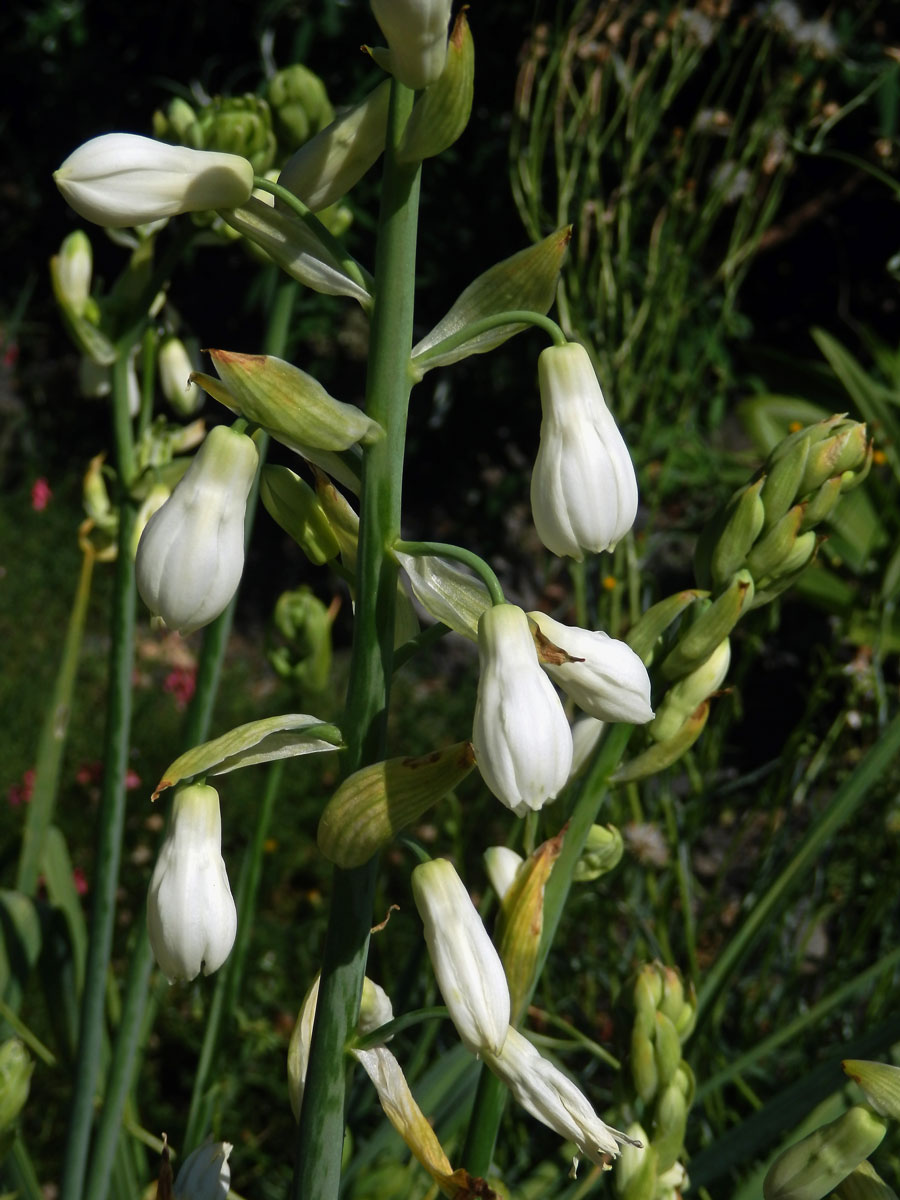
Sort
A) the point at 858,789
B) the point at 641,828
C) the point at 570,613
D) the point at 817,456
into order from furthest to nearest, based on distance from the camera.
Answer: the point at 570,613, the point at 641,828, the point at 858,789, the point at 817,456

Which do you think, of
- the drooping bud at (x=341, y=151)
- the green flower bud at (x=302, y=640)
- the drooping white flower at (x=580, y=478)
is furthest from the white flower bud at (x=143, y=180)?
the green flower bud at (x=302, y=640)

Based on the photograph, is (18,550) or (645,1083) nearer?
(645,1083)

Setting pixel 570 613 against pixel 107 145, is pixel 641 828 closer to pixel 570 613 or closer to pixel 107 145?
pixel 107 145

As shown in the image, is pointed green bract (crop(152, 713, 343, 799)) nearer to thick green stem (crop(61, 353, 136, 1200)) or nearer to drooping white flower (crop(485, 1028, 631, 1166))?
drooping white flower (crop(485, 1028, 631, 1166))

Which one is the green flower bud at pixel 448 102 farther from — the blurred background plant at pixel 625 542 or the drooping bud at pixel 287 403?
the blurred background plant at pixel 625 542

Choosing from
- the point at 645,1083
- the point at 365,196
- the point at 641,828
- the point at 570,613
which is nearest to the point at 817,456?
the point at 645,1083

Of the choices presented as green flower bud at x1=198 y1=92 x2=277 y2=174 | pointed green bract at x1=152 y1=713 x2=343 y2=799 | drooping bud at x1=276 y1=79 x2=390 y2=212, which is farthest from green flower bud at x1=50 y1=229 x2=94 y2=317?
pointed green bract at x1=152 y1=713 x2=343 y2=799

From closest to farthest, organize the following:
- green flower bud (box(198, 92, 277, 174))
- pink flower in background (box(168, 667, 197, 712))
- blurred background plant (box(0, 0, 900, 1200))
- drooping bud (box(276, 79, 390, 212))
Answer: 1. drooping bud (box(276, 79, 390, 212))
2. green flower bud (box(198, 92, 277, 174))
3. blurred background plant (box(0, 0, 900, 1200))
4. pink flower in background (box(168, 667, 197, 712))

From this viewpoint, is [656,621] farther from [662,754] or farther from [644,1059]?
[644,1059]
